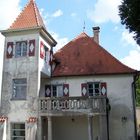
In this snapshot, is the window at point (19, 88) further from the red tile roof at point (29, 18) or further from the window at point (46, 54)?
the red tile roof at point (29, 18)

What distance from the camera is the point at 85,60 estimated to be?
24.8m

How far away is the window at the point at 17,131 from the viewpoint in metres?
21.5

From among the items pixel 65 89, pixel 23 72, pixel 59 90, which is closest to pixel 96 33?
pixel 65 89

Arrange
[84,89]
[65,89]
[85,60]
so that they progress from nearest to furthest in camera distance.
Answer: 1. [84,89]
2. [65,89]
3. [85,60]

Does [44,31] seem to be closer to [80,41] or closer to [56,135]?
[80,41]

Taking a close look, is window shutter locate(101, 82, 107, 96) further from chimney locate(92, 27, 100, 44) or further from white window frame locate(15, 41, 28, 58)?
white window frame locate(15, 41, 28, 58)

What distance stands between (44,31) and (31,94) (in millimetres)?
5010

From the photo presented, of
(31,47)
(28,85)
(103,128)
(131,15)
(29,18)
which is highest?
(29,18)

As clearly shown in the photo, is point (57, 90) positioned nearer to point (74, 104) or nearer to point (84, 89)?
point (84, 89)

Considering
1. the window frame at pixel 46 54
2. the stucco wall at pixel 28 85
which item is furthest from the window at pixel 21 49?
the window frame at pixel 46 54

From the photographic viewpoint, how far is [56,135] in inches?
924

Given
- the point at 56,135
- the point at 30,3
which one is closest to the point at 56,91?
the point at 56,135

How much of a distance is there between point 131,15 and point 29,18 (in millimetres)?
9649

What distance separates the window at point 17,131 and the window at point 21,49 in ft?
17.3
